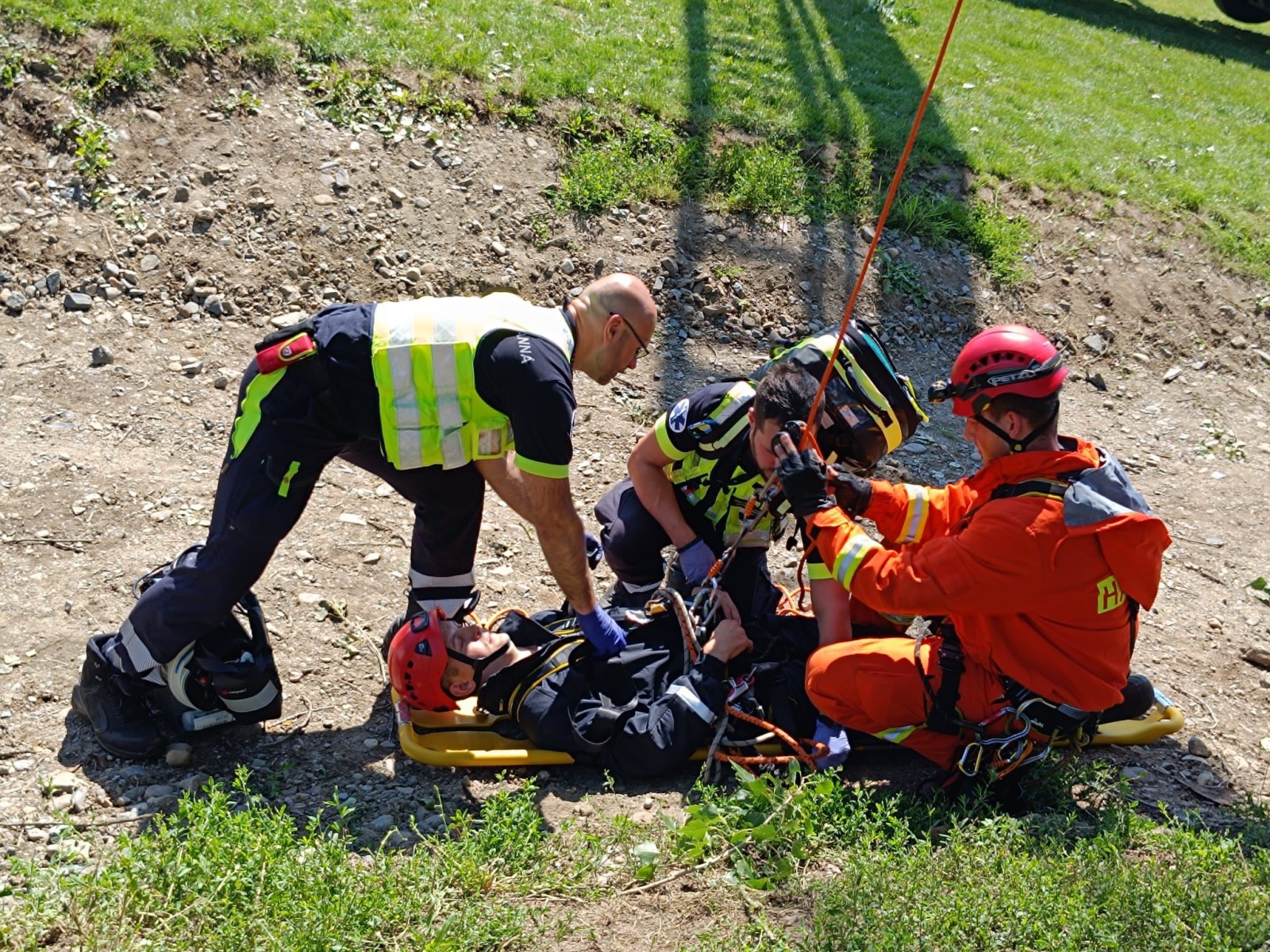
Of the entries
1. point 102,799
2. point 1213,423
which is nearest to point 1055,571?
Result: point 102,799

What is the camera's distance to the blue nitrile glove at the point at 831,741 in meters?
3.88

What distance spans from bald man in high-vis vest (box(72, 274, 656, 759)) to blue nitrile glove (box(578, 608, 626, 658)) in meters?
0.29

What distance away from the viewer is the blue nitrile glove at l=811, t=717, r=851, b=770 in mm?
3877

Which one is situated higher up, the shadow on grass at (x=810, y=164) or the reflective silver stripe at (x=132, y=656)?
the shadow on grass at (x=810, y=164)

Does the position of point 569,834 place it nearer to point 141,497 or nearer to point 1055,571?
point 1055,571

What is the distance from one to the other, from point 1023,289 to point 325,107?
4.43 metres

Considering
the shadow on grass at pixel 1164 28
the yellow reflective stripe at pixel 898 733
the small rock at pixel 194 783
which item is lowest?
the small rock at pixel 194 783

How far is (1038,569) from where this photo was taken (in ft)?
11.1

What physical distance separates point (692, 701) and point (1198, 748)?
1.86 meters

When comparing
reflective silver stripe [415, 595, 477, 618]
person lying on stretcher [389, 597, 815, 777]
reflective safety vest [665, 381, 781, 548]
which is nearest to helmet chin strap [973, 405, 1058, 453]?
reflective safety vest [665, 381, 781, 548]

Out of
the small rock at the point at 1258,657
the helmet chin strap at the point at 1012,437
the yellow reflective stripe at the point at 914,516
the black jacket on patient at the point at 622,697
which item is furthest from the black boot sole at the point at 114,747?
the small rock at the point at 1258,657

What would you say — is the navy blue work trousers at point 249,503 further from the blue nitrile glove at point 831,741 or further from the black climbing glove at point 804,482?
the blue nitrile glove at point 831,741

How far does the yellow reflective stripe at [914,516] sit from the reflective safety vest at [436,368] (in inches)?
47.8

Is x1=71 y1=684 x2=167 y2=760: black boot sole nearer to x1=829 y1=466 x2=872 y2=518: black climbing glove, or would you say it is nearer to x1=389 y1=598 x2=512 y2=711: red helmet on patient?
x1=389 y1=598 x2=512 y2=711: red helmet on patient
